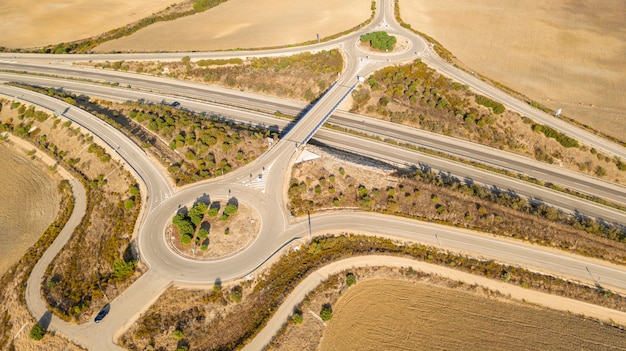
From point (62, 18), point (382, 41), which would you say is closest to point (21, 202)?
point (382, 41)

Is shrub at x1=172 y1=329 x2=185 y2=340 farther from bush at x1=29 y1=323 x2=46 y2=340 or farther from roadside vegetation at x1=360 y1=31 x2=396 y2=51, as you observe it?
roadside vegetation at x1=360 y1=31 x2=396 y2=51

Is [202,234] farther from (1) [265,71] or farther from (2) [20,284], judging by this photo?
(1) [265,71]

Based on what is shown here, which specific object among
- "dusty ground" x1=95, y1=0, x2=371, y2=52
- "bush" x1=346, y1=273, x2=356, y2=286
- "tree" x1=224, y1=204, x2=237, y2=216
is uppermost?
"dusty ground" x1=95, y1=0, x2=371, y2=52

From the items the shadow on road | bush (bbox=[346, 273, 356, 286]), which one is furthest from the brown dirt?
the shadow on road

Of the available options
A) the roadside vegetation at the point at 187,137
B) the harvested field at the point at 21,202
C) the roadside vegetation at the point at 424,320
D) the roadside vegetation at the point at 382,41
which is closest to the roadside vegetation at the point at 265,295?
the roadside vegetation at the point at 424,320

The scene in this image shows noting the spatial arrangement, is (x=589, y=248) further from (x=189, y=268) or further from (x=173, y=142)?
(x=173, y=142)

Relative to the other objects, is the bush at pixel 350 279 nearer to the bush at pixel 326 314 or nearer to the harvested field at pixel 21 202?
the bush at pixel 326 314
